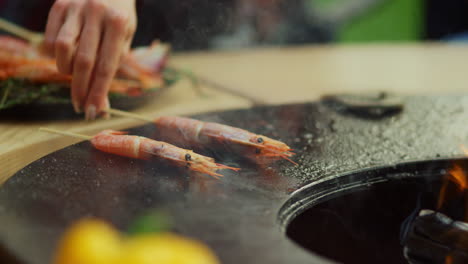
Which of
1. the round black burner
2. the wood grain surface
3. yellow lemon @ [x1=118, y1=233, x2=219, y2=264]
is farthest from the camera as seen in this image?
the wood grain surface

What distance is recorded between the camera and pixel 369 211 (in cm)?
148

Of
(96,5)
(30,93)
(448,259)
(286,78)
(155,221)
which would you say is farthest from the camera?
(286,78)

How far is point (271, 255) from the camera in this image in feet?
2.68

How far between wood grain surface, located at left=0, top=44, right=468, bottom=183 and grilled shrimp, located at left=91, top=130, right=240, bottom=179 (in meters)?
0.25

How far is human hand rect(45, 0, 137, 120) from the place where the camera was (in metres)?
1.52

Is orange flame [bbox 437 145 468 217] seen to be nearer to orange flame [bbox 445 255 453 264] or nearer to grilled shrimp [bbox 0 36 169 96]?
orange flame [bbox 445 255 453 264]

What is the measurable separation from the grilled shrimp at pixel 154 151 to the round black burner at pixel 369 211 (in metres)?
0.26

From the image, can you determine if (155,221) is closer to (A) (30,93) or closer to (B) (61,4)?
(B) (61,4)

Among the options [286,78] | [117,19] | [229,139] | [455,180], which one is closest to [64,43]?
[117,19]

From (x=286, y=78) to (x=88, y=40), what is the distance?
1.67 m

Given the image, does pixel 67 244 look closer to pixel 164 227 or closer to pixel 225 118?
pixel 164 227

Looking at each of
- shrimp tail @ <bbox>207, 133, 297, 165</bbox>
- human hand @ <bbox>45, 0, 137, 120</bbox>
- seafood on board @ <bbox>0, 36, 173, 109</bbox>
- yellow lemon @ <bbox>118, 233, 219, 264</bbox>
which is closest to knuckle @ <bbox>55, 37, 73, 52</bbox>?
human hand @ <bbox>45, 0, 137, 120</bbox>

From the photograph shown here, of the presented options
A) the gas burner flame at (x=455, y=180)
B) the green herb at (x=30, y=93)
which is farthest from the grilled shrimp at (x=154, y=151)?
the gas burner flame at (x=455, y=180)

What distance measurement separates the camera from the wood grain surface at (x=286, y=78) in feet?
5.43
